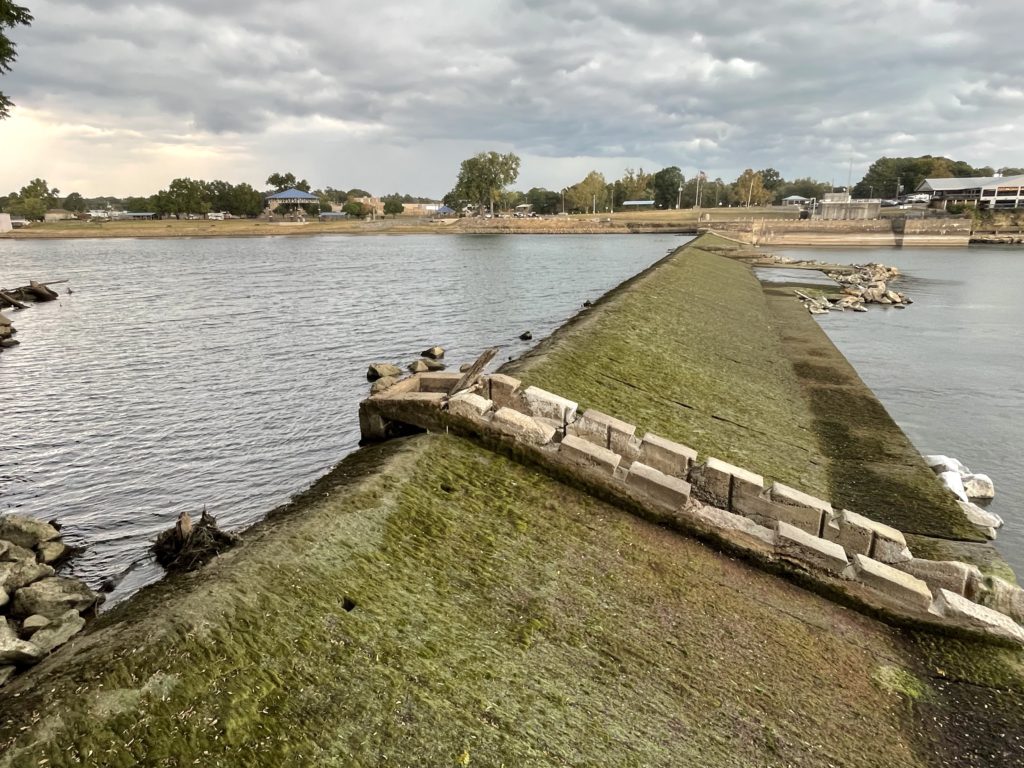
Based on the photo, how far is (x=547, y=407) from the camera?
10.3 metres

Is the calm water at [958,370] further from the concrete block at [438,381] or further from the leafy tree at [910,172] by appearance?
the leafy tree at [910,172]

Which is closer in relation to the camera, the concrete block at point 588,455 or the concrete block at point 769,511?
the concrete block at point 769,511

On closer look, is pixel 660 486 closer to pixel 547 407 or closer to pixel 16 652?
pixel 547 407

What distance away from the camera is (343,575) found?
6402 mm

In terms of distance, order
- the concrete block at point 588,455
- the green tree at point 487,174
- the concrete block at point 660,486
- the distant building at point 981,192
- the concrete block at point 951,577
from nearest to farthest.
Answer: the concrete block at point 951,577 → the concrete block at point 660,486 → the concrete block at point 588,455 → the distant building at point 981,192 → the green tree at point 487,174

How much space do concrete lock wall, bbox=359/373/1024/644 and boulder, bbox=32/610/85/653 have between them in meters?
4.74

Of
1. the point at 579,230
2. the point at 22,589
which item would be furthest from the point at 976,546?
the point at 579,230

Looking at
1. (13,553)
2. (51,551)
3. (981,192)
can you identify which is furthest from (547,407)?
(981,192)

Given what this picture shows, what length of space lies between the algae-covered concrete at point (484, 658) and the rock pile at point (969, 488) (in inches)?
247

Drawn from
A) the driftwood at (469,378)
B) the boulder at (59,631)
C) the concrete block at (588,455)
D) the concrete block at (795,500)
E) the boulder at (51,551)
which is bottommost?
the boulder at (51,551)

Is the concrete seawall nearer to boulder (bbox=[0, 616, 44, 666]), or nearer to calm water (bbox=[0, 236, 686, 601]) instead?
calm water (bbox=[0, 236, 686, 601])

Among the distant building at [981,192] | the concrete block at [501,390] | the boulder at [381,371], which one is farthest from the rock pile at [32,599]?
the distant building at [981,192]

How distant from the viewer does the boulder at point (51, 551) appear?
10.4 meters

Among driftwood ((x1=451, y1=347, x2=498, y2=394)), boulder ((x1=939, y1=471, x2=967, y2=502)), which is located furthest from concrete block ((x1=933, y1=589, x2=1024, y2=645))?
driftwood ((x1=451, y1=347, x2=498, y2=394))
